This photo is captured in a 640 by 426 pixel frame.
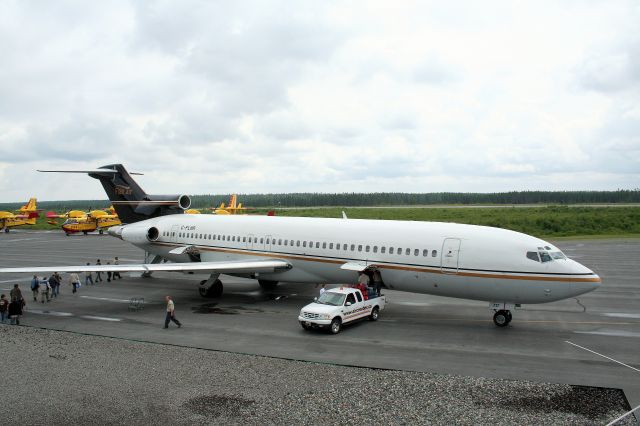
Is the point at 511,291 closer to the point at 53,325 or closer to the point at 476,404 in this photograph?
the point at 476,404

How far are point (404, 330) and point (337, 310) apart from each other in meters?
2.76

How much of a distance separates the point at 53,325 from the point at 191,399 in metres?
10.9

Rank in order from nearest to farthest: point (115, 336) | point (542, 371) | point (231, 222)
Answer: point (542, 371), point (115, 336), point (231, 222)

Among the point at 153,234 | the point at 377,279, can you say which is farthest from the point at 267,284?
the point at 377,279

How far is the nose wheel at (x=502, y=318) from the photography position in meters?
19.8

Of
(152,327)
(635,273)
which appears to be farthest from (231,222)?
(635,273)

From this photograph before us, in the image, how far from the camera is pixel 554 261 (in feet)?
61.4

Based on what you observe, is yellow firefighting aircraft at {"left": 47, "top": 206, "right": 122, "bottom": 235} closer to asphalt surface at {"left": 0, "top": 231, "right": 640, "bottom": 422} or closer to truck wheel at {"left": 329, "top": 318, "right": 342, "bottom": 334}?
asphalt surface at {"left": 0, "top": 231, "right": 640, "bottom": 422}

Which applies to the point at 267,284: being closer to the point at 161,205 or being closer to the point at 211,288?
the point at 211,288

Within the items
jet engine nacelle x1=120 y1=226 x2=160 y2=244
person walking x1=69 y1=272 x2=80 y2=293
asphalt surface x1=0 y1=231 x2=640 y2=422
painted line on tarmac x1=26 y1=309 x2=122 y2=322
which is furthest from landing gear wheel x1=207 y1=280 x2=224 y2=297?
person walking x1=69 y1=272 x2=80 y2=293

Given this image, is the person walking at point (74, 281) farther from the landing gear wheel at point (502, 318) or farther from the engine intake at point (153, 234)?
the landing gear wheel at point (502, 318)

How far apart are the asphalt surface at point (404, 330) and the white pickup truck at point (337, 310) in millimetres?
435

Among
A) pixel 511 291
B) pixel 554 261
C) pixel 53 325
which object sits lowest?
pixel 53 325

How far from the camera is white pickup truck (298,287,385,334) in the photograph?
18.6m
